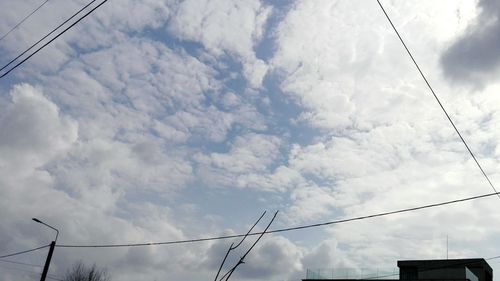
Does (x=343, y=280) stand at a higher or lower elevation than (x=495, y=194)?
higher

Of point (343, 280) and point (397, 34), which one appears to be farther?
point (343, 280)

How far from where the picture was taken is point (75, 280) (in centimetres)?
7931

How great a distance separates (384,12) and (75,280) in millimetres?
79547

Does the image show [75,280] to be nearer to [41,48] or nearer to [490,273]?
[490,273]

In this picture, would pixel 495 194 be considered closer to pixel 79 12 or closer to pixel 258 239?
pixel 258 239

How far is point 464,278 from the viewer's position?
5344 cm

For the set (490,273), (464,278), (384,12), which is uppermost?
(490,273)

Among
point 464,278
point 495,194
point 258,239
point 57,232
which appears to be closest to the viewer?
point 258,239

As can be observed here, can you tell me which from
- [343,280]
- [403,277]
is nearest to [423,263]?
[403,277]

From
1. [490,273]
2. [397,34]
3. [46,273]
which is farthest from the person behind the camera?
[490,273]

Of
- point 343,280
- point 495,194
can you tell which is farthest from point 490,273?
point 495,194

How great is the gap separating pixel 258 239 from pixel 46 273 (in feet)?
69.3

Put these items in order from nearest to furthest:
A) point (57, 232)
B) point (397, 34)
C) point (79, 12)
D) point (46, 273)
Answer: point (79, 12)
point (397, 34)
point (46, 273)
point (57, 232)

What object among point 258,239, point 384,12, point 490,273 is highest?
point 490,273
